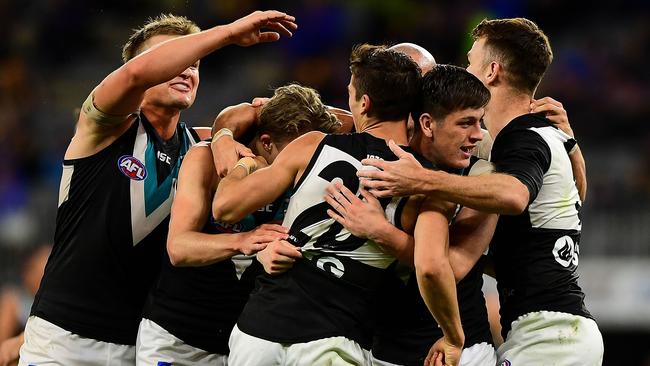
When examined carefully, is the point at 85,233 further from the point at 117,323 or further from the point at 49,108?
the point at 49,108

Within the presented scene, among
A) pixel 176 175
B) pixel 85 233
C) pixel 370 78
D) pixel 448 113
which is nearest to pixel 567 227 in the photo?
pixel 448 113

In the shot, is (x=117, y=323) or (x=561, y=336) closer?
(x=561, y=336)

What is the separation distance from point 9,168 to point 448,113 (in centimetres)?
1122

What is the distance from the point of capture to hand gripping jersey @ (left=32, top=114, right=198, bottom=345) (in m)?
5.40

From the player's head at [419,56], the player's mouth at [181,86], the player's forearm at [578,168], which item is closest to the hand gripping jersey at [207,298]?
the player's mouth at [181,86]

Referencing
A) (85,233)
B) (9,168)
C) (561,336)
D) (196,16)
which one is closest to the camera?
(561,336)

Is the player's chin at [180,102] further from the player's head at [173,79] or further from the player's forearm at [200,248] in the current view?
the player's forearm at [200,248]

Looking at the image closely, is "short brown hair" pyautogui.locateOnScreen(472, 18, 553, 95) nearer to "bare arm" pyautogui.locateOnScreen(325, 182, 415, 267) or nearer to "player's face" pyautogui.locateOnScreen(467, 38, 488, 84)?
"player's face" pyautogui.locateOnScreen(467, 38, 488, 84)

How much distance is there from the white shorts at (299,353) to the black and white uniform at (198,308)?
0.82 metres

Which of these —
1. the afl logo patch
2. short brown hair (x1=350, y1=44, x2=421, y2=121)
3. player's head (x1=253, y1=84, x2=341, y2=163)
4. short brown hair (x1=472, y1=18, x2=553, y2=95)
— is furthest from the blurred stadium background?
short brown hair (x1=350, y1=44, x2=421, y2=121)

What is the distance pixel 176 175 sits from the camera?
18.5 feet

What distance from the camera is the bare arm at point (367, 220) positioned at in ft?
14.6

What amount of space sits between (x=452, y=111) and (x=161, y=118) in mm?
1867

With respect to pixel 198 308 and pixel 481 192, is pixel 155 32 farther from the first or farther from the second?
pixel 481 192
